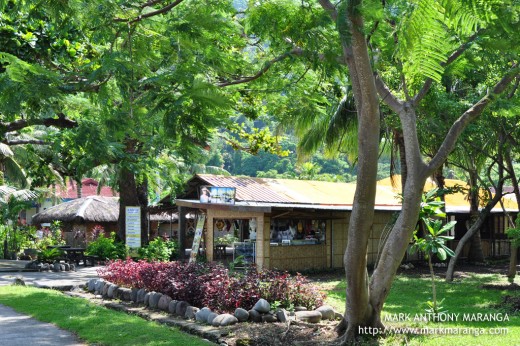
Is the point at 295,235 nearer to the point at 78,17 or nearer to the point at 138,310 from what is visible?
the point at 138,310

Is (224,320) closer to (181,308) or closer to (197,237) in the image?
(181,308)

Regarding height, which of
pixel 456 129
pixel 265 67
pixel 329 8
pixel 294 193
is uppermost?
pixel 329 8

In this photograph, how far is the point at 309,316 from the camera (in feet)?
37.5

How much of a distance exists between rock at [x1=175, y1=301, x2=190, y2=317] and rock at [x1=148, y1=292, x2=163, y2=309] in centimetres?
93

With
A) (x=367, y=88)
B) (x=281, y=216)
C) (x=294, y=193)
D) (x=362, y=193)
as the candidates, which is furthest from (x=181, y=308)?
(x=294, y=193)

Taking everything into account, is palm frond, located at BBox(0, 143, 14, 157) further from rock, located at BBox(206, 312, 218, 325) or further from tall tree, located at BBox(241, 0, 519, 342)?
tall tree, located at BBox(241, 0, 519, 342)

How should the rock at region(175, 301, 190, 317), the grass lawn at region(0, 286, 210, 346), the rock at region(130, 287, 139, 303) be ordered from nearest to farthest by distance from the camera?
1. the grass lawn at region(0, 286, 210, 346)
2. the rock at region(175, 301, 190, 317)
3. the rock at region(130, 287, 139, 303)

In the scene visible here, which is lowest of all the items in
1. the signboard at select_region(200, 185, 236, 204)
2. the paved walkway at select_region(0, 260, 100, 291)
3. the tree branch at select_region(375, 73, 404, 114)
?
the paved walkway at select_region(0, 260, 100, 291)

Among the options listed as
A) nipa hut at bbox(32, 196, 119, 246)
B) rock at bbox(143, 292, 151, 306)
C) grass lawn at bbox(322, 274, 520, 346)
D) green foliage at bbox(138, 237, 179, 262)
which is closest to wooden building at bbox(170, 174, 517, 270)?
green foliage at bbox(138, 237, 179, 262)

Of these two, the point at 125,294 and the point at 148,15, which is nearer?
the point at 148,15

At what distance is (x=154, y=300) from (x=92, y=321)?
2.10 meters

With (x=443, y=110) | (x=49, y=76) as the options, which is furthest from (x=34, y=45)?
(x=443, y=110)

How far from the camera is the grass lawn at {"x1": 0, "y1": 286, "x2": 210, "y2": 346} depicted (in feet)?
32.1

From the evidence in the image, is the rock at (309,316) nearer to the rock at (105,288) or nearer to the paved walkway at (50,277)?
the rock at (105,288)
